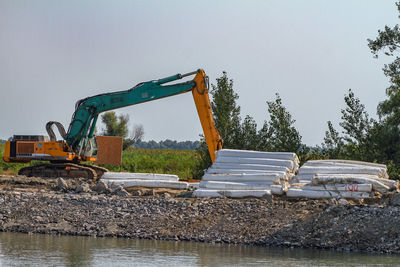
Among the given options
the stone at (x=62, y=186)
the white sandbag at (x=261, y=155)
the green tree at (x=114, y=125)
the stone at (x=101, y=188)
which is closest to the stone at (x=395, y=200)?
the white sandbag at (x=261, y=155)

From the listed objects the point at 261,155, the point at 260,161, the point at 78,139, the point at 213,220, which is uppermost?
the point at 78,139

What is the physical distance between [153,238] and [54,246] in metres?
2.46

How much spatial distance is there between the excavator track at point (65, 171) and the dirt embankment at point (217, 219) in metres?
6.01

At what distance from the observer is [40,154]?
1027 inches

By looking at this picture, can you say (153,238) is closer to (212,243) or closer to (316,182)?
(212,243)

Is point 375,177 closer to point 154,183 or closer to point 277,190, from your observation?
point 277,190

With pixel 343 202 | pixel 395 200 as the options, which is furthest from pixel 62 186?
pixel 395 200

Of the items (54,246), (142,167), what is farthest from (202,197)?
(142,167)

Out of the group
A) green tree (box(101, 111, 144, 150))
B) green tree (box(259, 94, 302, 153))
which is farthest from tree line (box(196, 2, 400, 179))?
green tree (box(101, 111, 144, 150))

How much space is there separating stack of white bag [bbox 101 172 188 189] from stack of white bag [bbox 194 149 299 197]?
1.80 m

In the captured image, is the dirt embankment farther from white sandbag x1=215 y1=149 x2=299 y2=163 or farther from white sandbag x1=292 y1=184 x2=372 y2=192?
white sandbag x1=215 y1=149 x2=299 y2=163

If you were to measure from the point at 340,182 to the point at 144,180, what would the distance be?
6540 millimetres

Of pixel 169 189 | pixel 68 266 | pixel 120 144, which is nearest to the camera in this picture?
pixel 68 266

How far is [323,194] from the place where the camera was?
1839 centimetres
